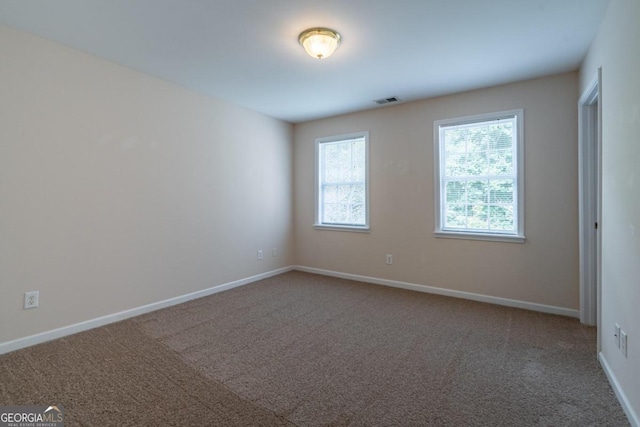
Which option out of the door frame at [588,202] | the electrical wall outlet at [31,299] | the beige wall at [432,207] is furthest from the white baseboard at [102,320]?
the door frame at [588,202]

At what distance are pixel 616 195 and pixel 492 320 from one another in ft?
5.45

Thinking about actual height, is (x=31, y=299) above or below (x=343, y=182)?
below

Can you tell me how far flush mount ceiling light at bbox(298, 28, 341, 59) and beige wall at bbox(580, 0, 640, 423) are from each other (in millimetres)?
1806

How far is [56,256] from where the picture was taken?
2.67 metres

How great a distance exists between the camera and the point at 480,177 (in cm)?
367

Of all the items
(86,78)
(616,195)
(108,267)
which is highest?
(86,78)

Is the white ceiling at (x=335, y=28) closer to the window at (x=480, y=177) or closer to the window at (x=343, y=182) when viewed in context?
the window at (x=480, y=177)

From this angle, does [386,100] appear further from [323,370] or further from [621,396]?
[621,396]

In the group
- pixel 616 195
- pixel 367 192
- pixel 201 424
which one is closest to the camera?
pixel 201 424

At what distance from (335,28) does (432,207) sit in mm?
2478

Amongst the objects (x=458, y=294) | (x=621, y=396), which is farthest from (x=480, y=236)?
(x=621, y=396)

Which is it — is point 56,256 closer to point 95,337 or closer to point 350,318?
point 95,337

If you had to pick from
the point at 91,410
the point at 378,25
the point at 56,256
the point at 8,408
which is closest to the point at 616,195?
the point at 378,25

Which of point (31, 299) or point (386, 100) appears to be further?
point (386, 100)
